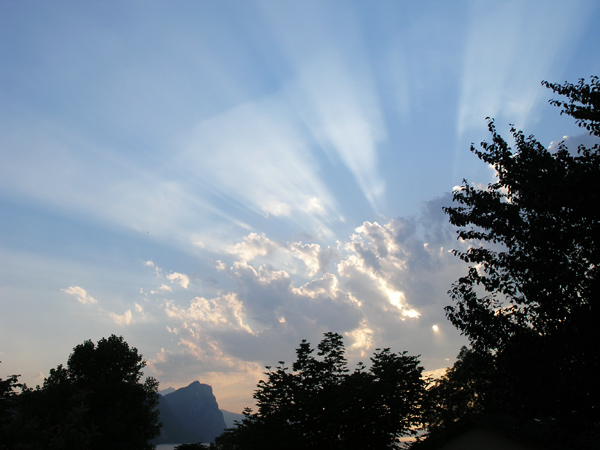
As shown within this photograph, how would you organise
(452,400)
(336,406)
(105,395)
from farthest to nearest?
(452,400), (105,395), (336,406)

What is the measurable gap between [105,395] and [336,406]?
2968 cm

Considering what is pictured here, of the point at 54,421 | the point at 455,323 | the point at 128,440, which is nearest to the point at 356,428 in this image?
the point at 455,323

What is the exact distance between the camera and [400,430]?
29.5m

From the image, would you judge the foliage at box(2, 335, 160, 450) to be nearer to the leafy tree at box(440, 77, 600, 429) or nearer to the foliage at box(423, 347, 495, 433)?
the foliage at box(423, 347, 495, 433)

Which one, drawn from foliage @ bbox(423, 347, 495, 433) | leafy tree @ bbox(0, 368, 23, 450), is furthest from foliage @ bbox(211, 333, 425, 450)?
leafy tree @ bbox(0, 368, 23, 450)

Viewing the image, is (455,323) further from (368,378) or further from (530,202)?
(368,378)

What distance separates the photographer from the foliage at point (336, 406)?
28.8 metres

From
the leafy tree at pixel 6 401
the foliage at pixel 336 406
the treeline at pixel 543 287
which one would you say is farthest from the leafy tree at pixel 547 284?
the leafy tree at pixel 6 401

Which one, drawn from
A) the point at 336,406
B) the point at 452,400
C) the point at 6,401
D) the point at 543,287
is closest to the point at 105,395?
the point at 6,401

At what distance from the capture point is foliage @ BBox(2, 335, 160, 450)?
40281 millimetres

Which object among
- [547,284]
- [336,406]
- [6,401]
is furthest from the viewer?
[336,406]

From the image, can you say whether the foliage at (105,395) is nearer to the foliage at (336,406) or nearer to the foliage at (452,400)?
the foliage at (336,406)

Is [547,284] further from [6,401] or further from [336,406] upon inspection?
[6,401]

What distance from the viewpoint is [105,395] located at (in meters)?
43.3
